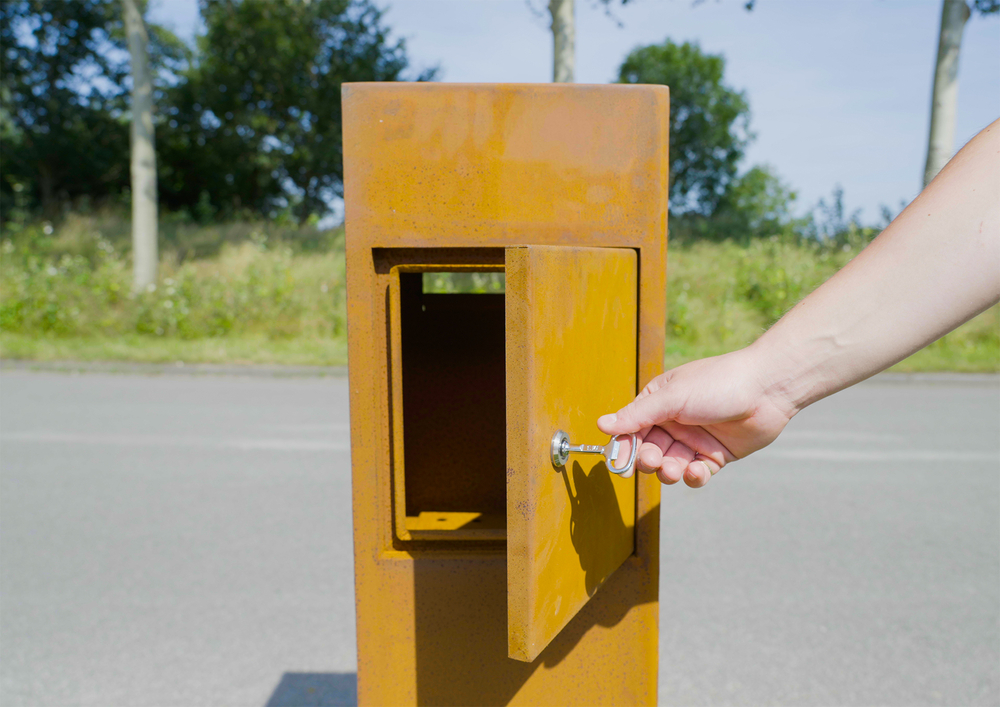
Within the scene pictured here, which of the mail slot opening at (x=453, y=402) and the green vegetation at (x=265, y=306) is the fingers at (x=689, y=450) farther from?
the green vegetation at (x=265, y=306)

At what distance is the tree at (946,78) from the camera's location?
30.3ft

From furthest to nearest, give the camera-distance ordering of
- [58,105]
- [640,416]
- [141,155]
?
[58,105], [141,155], [640,416]

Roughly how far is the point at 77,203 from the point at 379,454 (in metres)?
18.9

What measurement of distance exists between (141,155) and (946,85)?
11023mm

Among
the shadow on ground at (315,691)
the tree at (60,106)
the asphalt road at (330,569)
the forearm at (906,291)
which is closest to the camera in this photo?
the forearm at (906,291)

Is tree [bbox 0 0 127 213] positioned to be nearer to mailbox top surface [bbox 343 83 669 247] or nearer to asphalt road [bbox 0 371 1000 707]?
asphalt road [bbox 0 371 1000 707]

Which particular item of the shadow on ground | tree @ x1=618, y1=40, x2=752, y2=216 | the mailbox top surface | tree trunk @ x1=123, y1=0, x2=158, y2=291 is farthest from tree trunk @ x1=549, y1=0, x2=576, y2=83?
tree @ x1=618, y1=40, x2=752, y2=216

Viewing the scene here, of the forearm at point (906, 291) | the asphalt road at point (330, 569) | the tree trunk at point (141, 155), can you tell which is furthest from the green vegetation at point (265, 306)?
the forearm at point (906, 291)

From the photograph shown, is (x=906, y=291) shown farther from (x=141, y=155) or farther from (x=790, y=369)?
(x=141, y=155)

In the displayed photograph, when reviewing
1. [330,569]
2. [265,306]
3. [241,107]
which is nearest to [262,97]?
[241,107]

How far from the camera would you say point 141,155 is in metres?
10.2

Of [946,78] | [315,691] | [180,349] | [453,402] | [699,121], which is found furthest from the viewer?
[699,121]

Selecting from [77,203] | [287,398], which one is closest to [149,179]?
[287,398]

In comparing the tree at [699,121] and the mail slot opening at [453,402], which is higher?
the tree at [699,121]
